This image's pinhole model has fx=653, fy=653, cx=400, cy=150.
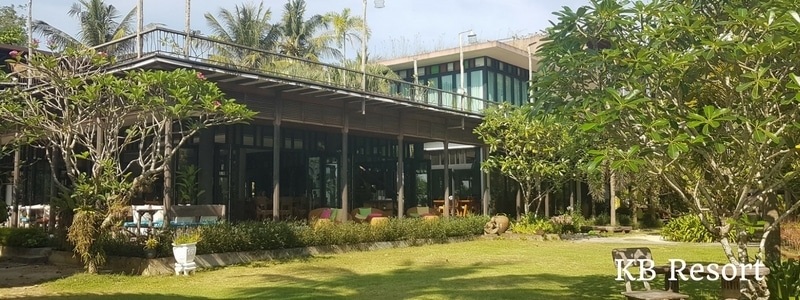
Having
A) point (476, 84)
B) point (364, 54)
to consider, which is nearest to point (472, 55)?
point (476, 84)

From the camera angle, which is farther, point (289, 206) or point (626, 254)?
point (289, 206)

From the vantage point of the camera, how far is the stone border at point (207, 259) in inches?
463

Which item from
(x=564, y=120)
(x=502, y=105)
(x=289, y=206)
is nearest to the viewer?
(x=564, y=120)

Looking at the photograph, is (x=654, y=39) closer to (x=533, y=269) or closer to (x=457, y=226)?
(x=533, y=269)

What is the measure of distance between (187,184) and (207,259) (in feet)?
13.9

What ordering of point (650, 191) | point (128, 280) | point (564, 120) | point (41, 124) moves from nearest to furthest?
point (564, 120) → point (128, 280) → point (41, 124) → point (650, 191)

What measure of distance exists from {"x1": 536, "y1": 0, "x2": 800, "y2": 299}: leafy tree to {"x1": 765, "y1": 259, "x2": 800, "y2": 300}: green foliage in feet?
0.81

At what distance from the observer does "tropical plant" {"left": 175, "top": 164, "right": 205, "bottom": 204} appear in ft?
53.5

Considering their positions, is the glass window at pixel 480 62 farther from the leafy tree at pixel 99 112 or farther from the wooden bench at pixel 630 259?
the wooden bench at pixel 630 259

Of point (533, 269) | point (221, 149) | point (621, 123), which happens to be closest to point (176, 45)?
point (221, 149)

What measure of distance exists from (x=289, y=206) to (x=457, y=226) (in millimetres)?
4905

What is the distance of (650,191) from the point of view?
16.8 meters

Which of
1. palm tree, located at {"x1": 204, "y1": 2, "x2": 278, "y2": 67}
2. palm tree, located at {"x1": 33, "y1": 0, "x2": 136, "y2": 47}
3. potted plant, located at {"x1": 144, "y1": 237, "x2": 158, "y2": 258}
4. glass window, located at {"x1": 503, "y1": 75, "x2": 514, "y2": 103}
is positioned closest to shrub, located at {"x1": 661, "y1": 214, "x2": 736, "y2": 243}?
glass window, located at {"x1": 503, "y1": 75, "x2": 514, "y2": 103}

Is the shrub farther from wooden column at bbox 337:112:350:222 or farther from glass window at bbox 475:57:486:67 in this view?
glass window at bbox 475:57:486:67
